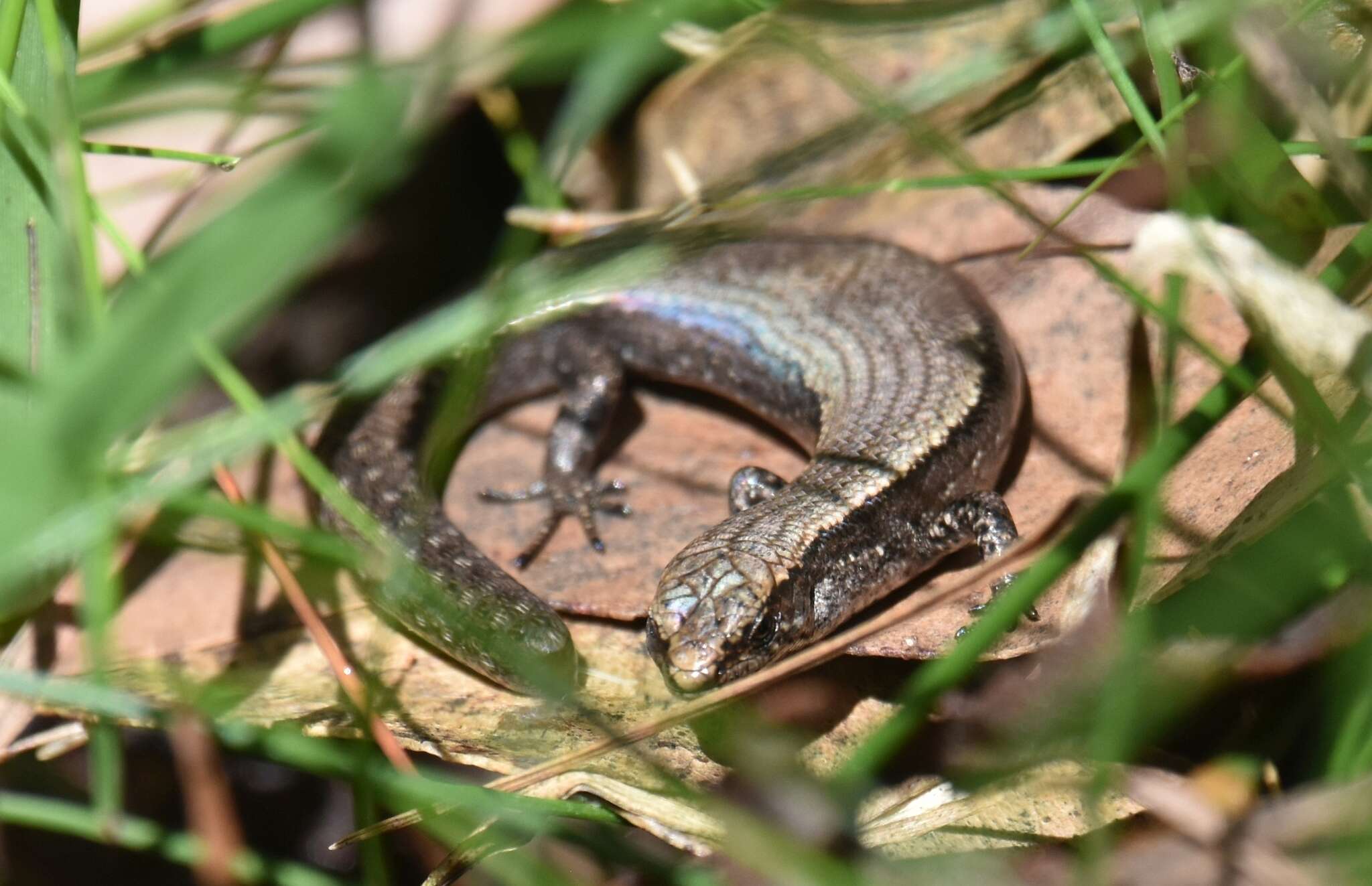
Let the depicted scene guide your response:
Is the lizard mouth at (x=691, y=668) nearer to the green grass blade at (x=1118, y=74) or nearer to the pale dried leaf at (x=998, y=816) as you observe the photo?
the pale dried leaf at (x=998, y=816)

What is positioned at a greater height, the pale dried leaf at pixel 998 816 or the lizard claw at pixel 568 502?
the lizard claw at pixel 568 502

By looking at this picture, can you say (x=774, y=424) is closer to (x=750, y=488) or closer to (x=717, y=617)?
(x=750, y=488)

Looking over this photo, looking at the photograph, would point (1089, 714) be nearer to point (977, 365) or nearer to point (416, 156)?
point (977, 365)

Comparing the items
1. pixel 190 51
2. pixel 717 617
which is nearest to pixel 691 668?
pixel 717 617

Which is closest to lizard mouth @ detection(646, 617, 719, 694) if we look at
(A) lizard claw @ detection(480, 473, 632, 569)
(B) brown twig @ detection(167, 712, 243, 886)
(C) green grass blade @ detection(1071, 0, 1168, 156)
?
(A) lizard claw @ detection(480, 473, 632, 569)

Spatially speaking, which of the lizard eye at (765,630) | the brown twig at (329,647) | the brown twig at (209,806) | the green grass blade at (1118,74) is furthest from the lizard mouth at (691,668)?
the green grass blade at (1118,74)

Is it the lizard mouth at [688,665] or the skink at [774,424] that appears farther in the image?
the skink at [774,424]
